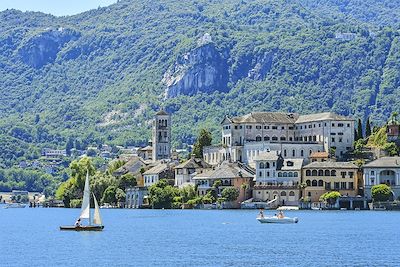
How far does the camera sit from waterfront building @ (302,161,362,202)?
541ft

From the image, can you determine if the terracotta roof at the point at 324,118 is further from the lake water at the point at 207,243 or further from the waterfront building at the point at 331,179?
the lake water at the point at 207,243

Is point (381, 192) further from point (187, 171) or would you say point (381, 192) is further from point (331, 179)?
point (187, 171)

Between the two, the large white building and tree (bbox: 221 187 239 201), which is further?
the large white building

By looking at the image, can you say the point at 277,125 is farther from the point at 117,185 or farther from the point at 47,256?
the point at 47,256

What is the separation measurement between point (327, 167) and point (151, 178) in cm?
3429

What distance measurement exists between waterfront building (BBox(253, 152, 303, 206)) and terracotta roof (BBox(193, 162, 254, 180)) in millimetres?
2436

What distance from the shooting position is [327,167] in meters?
165

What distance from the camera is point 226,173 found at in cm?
17125

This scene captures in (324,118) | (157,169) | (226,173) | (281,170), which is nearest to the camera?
(281,170)

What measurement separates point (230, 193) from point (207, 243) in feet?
235

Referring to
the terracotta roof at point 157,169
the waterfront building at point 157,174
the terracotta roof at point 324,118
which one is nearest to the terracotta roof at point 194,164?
the waterfront building at point 157,174

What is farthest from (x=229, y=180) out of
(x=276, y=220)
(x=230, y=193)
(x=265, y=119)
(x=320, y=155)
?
(x=276, y=220)

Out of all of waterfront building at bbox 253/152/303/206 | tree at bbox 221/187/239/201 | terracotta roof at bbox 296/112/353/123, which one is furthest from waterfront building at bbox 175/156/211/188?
terracotta roof at bbox 296/112/353/123

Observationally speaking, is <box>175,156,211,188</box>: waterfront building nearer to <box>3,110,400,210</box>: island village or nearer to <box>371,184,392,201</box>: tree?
<box>3,110,400,210</box>: island village
